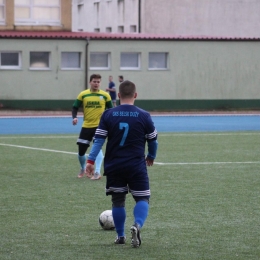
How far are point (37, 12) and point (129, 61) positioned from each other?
5942mm

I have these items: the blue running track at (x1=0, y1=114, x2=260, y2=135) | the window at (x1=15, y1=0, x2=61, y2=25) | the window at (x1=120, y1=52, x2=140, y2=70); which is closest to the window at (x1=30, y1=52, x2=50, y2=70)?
the window at (x1=15, y1=0, x2=61, y2=25)

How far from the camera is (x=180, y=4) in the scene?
167 feet

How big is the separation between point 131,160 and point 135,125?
0.36 meters

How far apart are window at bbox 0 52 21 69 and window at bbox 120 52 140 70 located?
5647mm

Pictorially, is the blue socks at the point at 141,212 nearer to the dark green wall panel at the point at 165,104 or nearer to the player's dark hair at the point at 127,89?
the player's dark hair at the point at 127,89

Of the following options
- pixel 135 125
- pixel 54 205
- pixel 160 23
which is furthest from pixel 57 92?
pixel 135 125

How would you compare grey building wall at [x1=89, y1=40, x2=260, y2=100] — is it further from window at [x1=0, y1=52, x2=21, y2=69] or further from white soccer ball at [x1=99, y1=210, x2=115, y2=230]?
white soccer ball at [x1=99, y1=210, x2=115, y2=230]

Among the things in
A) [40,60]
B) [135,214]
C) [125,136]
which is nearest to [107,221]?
[135,214]

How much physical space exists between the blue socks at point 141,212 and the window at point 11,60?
3314 cm

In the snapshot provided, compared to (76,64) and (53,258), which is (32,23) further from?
(53,258)

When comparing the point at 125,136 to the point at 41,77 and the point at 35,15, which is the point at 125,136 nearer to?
the point at 41,77

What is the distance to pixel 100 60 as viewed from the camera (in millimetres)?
41844

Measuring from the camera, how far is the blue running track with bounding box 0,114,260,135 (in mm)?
28422

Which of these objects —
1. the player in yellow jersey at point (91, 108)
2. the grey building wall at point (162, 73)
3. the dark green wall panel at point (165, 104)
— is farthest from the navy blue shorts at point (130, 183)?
the grey building wall at point (162, 73)
